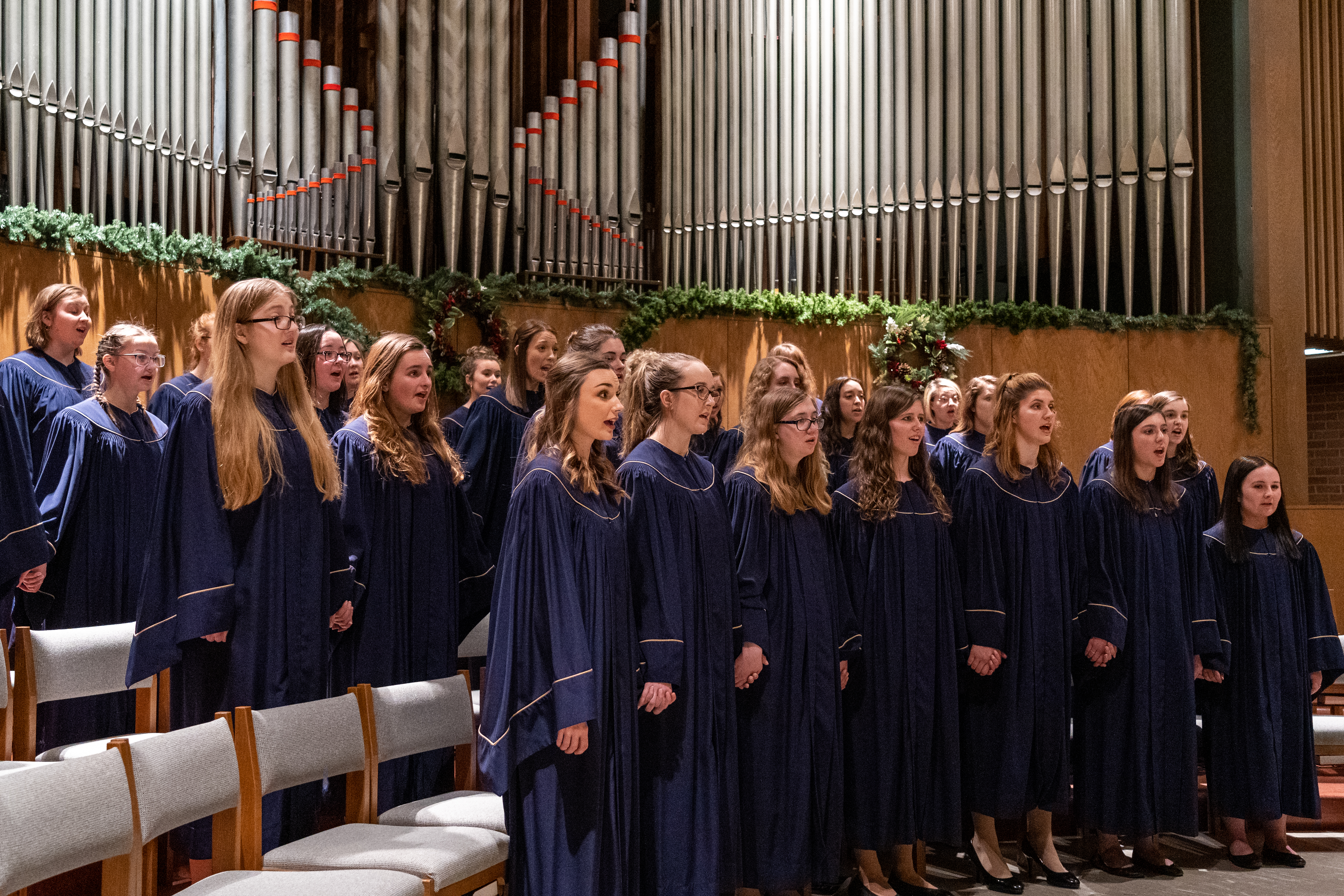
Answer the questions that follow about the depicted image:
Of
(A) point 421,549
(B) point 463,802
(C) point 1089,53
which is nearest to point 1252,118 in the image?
(C) point 1089,53

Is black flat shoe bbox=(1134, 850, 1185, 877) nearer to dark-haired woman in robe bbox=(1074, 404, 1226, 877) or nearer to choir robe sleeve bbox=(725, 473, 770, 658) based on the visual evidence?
dark-haired woman in robe bbox=(1074, 404, 1226, 877)

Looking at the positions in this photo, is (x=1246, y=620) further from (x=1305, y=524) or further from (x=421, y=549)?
(x=421, y=549)

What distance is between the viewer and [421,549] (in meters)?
4.22

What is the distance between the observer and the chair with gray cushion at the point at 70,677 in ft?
11.2

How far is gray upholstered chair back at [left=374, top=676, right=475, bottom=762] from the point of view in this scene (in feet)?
11.4

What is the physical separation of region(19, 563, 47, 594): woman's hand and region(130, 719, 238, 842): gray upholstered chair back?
4.69 feet

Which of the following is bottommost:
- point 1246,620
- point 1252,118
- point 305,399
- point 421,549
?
point 1246,620

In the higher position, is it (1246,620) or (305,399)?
(305,399)

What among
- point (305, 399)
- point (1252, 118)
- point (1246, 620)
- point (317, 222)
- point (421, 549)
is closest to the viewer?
point (305, 399)

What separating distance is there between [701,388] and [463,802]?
1.42 m

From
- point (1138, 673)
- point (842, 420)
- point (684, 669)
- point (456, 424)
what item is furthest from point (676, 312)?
point (684, 669)

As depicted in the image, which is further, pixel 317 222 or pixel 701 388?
pixel 317 222

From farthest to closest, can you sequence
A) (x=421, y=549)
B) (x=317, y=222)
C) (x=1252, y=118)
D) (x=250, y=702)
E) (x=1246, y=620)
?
1. (x=1252, y=118)
2. (x=317, y=222)
3. (x=1246, y=620)
4. (x=421, y=549)
5. (x=250, y=702)

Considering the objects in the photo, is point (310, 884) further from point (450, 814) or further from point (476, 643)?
point (476, 643)
